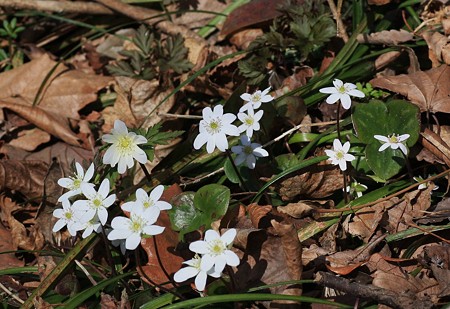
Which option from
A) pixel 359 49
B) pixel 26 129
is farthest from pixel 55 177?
pixel 359 49

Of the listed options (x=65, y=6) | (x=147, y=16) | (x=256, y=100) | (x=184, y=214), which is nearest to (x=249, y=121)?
(x=256, y=100)

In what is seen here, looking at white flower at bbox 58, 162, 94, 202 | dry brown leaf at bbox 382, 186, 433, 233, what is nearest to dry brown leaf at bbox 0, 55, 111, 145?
white flower at bbox 58, 162, 94, 202

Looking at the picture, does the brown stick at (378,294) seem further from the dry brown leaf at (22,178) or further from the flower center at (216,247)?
the dry brown leaf at (22,178)

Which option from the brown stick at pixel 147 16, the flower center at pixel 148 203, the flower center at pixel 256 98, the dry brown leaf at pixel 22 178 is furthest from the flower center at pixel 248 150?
the brown stick at pixel 147 16

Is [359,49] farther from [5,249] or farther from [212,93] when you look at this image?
[5,249]

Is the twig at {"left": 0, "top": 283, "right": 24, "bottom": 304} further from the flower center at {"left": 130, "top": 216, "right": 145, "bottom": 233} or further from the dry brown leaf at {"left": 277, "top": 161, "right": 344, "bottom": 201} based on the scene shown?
the dry brown leaf at {"left": 277, "top": 161, "right": 344, "bottom": 201}

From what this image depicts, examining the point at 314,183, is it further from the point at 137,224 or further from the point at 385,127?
the point at 137,224
